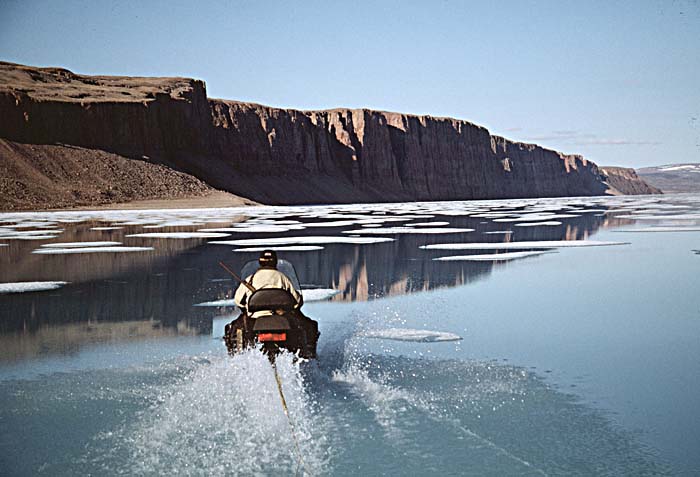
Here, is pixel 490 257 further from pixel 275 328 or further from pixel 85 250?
pixel 275 328

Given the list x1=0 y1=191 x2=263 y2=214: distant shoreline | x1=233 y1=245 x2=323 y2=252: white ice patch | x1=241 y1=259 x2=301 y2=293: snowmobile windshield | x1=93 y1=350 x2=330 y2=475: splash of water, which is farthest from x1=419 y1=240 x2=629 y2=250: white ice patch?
x1=0 y1=191 x2=263 y2=214: distant shoreline

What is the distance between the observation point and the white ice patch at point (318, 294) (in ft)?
36.8

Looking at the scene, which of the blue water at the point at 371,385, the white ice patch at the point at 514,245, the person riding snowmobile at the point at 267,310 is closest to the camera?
the blue water at the point at 371,385

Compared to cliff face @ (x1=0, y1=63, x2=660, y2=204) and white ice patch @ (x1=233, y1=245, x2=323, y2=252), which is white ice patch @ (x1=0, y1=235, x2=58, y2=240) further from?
cliff face @ (x1=0, y1=63, x2=660, y2=204)

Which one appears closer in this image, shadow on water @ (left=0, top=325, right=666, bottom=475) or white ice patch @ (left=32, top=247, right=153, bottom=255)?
shadow on water @ (left=0, top=325, right=666, bottom=475)

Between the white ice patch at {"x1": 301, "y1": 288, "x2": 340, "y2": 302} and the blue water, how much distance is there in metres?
0.39

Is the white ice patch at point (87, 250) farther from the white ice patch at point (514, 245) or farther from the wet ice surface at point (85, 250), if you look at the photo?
the white ice patch at point (514, 245)

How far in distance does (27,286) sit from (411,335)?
7.38 m

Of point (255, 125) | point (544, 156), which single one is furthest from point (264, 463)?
point (544, 156)

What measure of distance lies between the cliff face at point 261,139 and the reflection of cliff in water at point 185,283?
2567 inches

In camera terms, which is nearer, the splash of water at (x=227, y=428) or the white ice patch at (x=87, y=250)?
the splash of water at (x=227, y=428)

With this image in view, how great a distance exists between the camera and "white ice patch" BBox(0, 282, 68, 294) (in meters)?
12.0

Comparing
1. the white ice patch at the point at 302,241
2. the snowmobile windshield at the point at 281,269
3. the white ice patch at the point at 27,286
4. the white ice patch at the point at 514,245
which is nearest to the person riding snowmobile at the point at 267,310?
the snowmobile windshield at the point at 281,269

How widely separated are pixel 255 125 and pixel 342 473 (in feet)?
348
